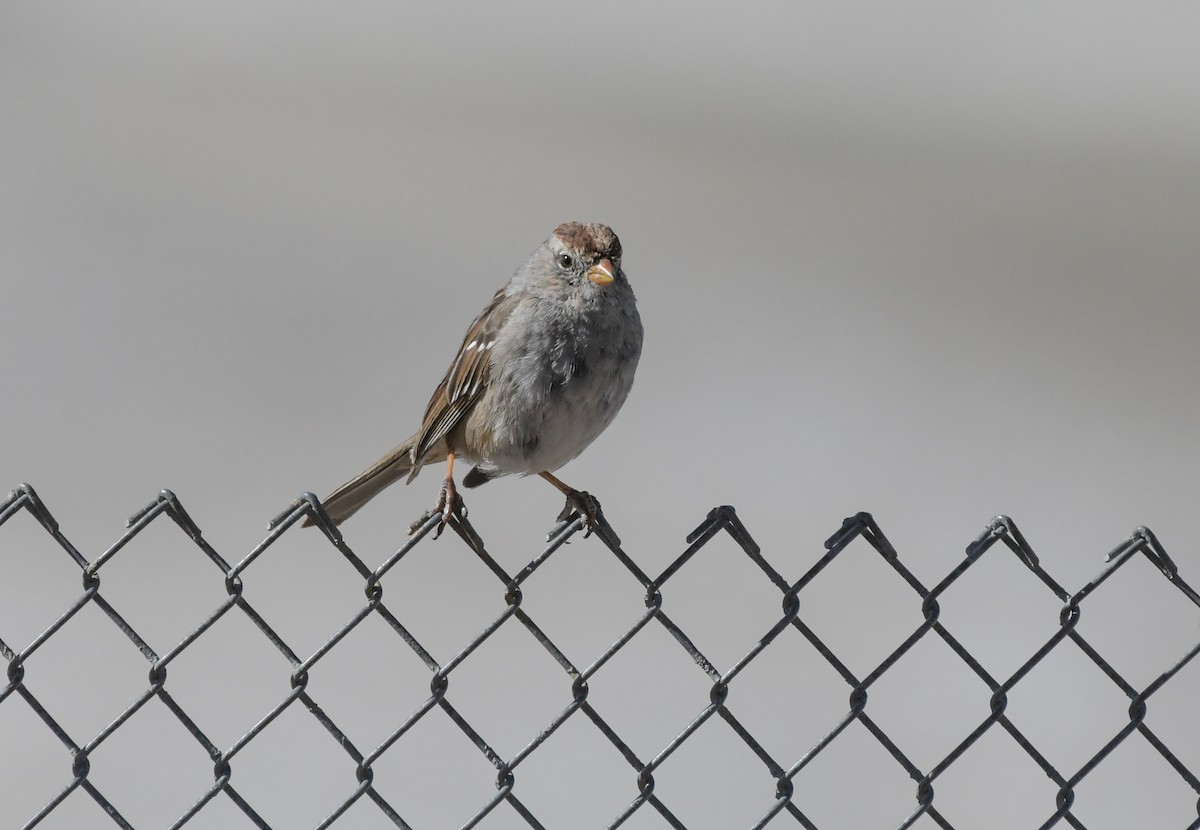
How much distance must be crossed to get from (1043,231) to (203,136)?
6057 mm

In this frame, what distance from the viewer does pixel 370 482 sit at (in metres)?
3.49

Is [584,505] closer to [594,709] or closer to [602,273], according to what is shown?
→ [602,273]

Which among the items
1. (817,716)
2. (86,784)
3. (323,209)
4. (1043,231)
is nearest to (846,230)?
(1043,231)

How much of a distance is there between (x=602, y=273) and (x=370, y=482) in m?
0.82

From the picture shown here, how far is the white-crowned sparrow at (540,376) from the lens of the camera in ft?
10.9

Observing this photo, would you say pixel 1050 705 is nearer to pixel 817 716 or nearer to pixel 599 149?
pixel 817 716

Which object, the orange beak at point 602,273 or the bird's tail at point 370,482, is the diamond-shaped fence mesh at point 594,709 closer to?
the bird's tail at point 370,482

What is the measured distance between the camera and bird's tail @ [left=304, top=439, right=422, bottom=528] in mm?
3441

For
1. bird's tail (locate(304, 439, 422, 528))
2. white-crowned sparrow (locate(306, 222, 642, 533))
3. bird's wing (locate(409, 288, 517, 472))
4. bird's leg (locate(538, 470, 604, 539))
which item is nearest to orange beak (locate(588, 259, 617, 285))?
white-crowned sparrow (locate(306, 222, 642, 533))

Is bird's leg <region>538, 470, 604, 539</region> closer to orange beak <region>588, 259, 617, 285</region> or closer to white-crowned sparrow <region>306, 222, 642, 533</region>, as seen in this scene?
white-crowned sparrow <region>306, 222, 642, 533</region>

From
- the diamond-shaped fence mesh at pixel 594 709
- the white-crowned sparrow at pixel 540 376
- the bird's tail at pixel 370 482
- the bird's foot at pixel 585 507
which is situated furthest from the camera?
the diamond-shaped fence mesh at pixel 594 709

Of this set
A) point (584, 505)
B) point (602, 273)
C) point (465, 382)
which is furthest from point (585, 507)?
point (602, 273)

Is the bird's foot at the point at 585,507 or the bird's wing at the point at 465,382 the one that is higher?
the bird's wing at the point at 465,382

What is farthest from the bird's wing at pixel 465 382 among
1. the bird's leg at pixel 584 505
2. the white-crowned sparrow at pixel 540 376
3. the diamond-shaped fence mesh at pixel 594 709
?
the diamond-shaped fence mesh at pixel 594 709
